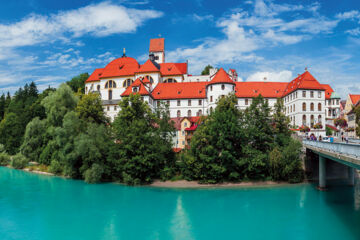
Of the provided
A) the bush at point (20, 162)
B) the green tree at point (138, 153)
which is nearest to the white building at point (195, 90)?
the green tree at point (138, 153)

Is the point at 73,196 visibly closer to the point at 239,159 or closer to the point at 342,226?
the point at 239,159

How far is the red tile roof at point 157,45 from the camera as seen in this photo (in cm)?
6394

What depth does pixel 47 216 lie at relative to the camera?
2058cm

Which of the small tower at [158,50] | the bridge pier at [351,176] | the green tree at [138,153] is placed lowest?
the bridge pier at [351,176]

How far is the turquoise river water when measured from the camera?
1744cm

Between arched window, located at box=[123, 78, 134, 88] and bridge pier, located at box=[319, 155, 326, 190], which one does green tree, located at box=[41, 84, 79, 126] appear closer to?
arched window, located at box=[123, 78, 134, 88]

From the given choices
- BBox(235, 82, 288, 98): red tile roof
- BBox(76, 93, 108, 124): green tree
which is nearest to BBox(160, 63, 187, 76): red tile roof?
BBox(235, 82, 288, 98): red tile roof

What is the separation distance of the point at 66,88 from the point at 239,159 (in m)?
23.2

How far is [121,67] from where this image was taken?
53656 millimetres

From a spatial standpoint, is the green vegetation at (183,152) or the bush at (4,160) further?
the bush at (4,160)

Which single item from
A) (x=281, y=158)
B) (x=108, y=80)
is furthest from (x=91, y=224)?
(x=108, y=80)

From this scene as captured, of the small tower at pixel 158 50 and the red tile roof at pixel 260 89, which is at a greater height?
the small tower at pixel 158 50

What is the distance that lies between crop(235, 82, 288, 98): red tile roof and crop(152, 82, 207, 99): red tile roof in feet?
19.3

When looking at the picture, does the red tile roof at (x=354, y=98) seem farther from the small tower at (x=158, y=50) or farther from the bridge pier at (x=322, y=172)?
the bridge pier at (x=322, y=172)
